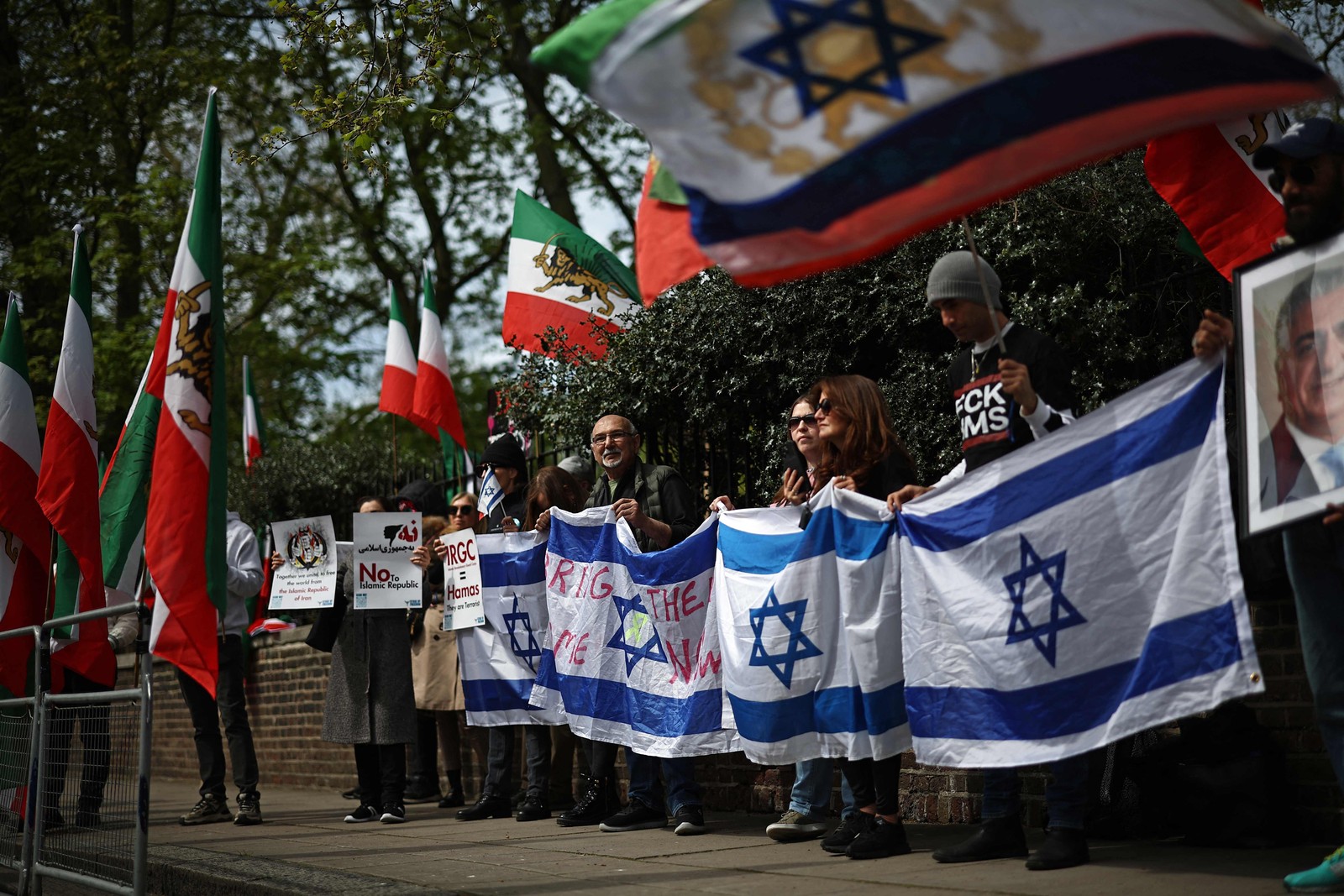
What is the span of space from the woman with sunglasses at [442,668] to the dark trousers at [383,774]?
51cm

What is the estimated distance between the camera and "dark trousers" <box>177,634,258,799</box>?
9.08 m

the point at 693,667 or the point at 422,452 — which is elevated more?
the point at 422,452

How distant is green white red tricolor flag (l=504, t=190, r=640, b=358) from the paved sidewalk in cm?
376

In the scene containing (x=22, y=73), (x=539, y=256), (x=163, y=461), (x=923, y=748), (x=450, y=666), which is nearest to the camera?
(x=923, y=748)

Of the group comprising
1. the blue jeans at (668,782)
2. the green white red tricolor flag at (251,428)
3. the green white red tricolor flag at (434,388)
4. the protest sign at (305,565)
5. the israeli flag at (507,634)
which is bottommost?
the blue jeans at (668,782)

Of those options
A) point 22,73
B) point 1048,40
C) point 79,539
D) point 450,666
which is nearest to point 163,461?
point 79,539

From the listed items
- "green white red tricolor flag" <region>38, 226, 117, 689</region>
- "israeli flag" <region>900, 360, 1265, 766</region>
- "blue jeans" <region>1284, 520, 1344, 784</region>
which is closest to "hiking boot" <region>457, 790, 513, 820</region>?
"green white red tricolor flag" <region>38, 226, 117, 689</region>

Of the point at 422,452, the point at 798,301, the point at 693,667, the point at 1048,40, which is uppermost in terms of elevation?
the point at 422,452

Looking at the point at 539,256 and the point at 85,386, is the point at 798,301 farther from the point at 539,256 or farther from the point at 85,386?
the point at 85,386

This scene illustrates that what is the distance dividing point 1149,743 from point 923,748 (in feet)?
3.81

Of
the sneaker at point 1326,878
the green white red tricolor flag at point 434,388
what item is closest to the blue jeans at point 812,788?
the sneaker at point 1326,878

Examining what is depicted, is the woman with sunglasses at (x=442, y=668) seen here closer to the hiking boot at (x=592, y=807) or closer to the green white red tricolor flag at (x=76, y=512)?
the hiking boot at (x=592, y=807)

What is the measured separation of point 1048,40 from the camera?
13.5 feet

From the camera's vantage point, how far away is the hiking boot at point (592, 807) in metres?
7.79
